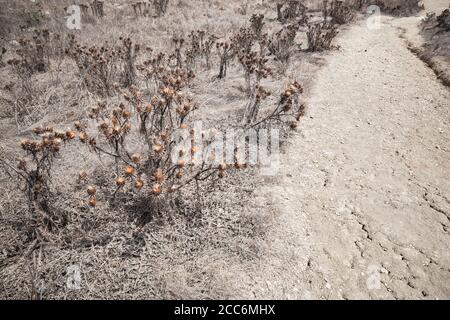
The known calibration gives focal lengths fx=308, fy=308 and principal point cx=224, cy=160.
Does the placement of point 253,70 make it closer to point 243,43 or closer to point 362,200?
point 243,43

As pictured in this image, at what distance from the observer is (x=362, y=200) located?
298 centimetres

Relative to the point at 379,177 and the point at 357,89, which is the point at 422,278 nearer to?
the point at 379,177

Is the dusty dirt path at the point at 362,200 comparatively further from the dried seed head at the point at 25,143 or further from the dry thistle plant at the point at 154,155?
the dried seed head at the point at 25,143

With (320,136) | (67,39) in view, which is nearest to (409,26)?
(320,136)

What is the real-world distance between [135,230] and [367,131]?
3.16 metres

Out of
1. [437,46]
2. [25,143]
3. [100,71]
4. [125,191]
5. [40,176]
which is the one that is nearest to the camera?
[25,143]

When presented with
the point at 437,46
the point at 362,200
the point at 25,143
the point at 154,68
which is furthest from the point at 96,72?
the point at 437,46

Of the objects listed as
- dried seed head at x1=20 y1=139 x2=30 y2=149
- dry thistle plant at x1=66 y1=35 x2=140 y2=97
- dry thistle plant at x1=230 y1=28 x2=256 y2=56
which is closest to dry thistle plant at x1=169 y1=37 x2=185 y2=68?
dry thistle plant at x1=66 y1=35 x2=140 y2=97

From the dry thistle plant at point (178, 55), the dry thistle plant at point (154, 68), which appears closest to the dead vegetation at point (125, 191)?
the dry thistle plant at point (154, 68)

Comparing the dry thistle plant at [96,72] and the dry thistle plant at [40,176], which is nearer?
the dry thistle plant at [40,176]

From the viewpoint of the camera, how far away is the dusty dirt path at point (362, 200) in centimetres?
226

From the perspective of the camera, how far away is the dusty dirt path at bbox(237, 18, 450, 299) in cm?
226
